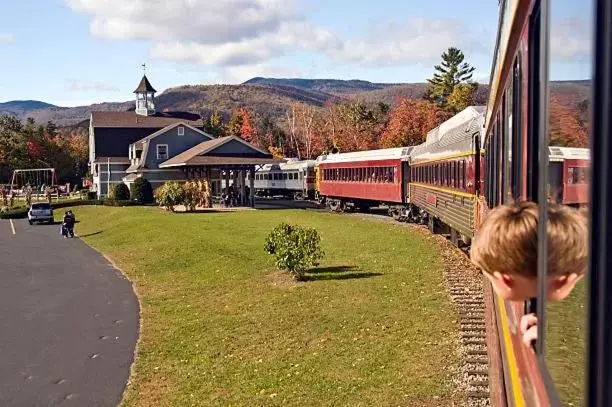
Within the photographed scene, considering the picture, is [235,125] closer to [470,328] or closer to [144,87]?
[144,87]

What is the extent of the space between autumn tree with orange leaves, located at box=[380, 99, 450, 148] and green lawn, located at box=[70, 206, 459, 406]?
37275 mm

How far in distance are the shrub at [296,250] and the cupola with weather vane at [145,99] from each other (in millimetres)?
58500

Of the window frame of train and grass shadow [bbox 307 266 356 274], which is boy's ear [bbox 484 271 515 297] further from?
grass shadow [bbox 307 266 356 274]

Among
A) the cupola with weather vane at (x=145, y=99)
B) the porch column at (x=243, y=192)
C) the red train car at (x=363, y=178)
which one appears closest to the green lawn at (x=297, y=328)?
the red train car at (x=363, y=178)

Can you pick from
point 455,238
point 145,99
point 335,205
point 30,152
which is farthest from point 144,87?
point 455,238

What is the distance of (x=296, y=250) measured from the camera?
17562 mm

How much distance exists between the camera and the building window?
54.9 meters

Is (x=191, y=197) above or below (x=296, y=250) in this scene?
above

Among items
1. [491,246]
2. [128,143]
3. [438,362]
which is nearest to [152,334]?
[438,362]

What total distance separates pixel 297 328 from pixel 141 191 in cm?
4019

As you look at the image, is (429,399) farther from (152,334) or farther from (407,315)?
(152,334)

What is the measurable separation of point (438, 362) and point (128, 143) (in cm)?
6081

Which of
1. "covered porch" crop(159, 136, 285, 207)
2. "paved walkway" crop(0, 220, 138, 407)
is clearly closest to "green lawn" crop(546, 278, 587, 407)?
"paved walkway" crop(0, 220, 138, 407)

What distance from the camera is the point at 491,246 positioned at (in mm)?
1896
